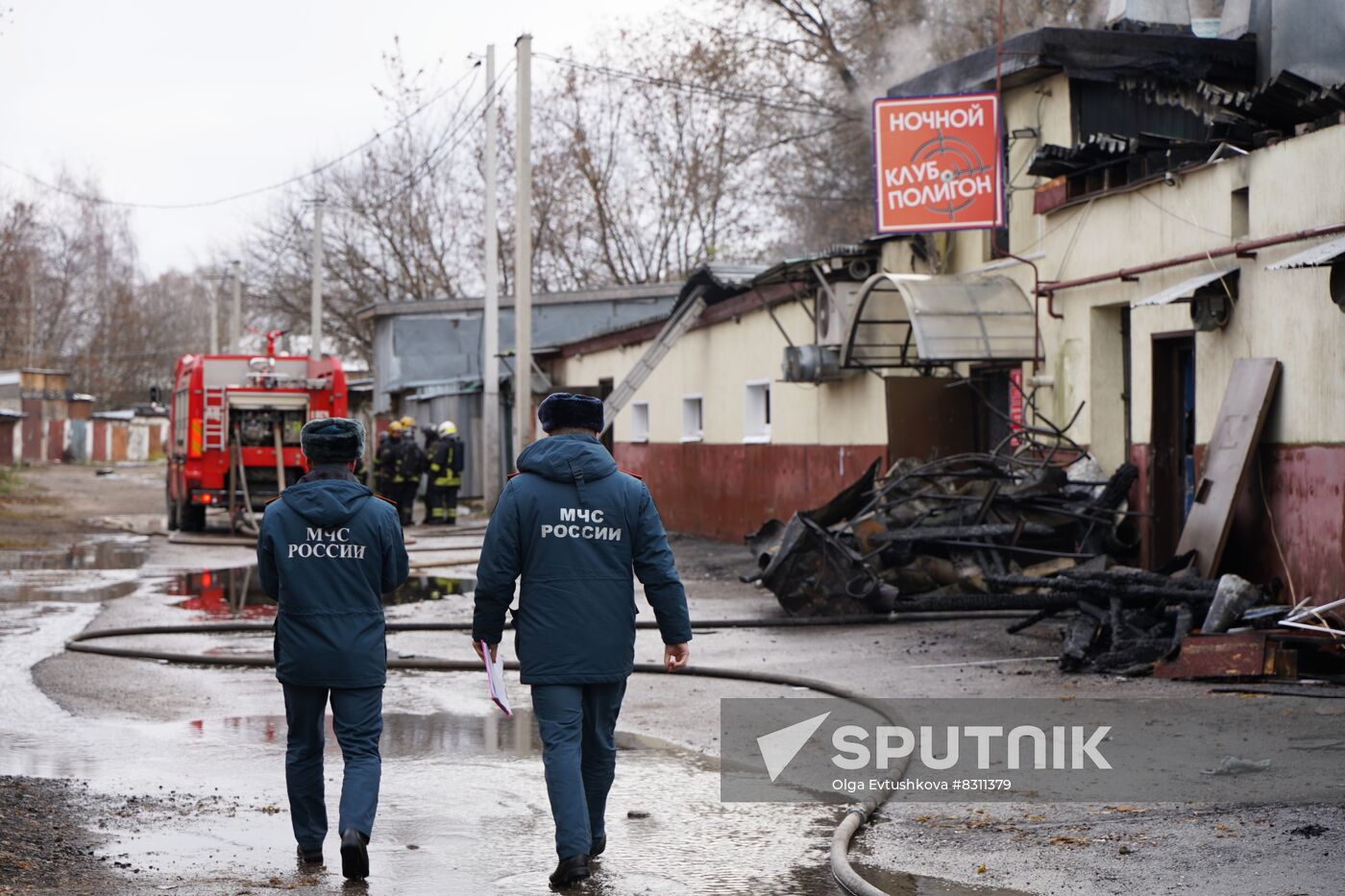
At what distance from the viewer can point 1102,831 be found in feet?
19.4

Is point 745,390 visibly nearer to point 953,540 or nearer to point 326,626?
point 953,540

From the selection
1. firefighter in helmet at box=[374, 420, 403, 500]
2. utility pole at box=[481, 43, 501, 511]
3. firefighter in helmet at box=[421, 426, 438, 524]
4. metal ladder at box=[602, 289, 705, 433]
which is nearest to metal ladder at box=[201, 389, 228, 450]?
firefighter in helmet at box=[374, 420, 403, 500]

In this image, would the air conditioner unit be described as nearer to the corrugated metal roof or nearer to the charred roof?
the charred roof

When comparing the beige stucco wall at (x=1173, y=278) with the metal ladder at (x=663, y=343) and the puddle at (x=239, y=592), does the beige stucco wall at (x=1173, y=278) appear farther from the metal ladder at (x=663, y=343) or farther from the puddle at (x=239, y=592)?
the metal ladder at (x=663, y=343)

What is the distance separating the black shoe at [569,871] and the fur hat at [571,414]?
1.54m

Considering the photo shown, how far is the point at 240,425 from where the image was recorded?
25250 millimetres

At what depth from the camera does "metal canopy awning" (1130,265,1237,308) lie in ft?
39.0

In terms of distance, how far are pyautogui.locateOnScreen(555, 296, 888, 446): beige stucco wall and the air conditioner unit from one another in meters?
0.26

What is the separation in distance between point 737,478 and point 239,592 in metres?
8.21

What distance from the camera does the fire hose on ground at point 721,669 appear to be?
18.9 ft

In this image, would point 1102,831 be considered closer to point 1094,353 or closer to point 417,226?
point 1094,353

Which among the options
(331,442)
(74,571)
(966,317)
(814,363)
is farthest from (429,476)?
(331,442)

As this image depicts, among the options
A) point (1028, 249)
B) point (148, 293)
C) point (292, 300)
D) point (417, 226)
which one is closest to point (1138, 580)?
point (1028, 249)

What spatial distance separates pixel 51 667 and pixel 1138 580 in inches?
293
